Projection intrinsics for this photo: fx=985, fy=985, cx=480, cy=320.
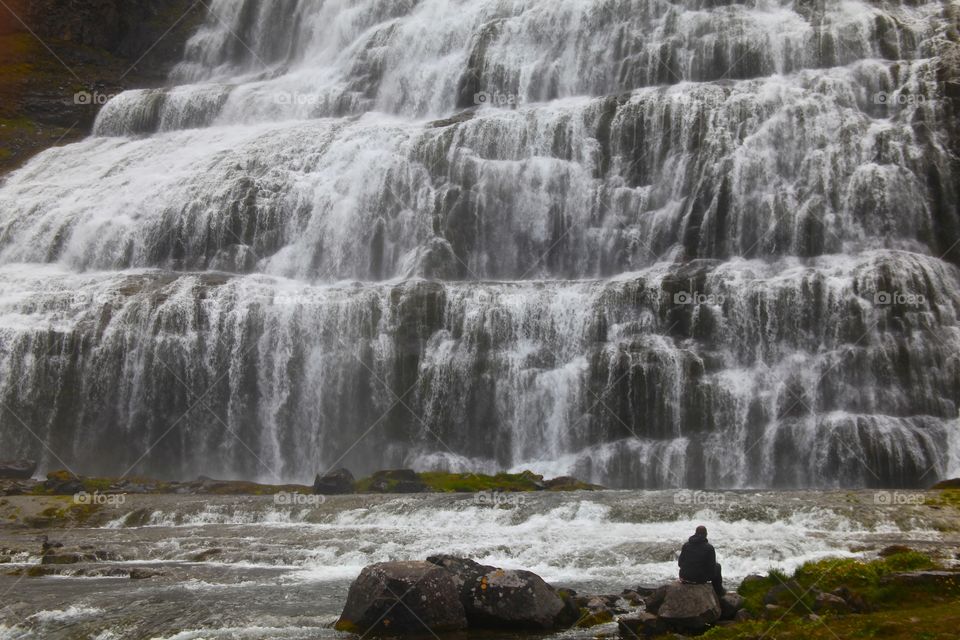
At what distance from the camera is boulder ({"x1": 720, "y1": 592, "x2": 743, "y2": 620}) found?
15859mm

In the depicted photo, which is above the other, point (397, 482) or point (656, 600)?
point (397, 482)

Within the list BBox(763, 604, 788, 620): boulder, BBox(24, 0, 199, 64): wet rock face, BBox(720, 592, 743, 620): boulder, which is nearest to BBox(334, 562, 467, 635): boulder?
BBox(720, 592, 743, 620): boulder

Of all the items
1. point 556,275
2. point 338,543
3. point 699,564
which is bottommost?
point 338,543

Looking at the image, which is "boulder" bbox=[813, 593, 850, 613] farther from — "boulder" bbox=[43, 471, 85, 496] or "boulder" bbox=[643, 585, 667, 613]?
"boulder" bbox=[43, 471, 85, 496]

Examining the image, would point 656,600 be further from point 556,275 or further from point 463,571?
point 556,275

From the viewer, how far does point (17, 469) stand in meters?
39.1

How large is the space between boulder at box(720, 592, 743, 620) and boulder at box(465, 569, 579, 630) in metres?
2.60

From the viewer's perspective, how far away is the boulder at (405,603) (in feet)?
54.2

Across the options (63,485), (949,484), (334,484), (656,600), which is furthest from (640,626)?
(63,485)

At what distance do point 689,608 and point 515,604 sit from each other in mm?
2984

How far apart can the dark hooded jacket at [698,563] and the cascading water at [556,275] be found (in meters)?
19.3

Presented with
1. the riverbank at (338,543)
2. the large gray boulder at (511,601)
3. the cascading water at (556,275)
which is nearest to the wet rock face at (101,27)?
the cascading water at (556,275)

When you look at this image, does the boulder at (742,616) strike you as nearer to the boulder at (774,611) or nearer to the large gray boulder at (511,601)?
the boulder at (774,611)

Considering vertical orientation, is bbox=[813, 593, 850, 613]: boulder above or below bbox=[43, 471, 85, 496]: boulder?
below
